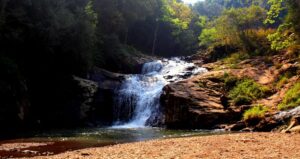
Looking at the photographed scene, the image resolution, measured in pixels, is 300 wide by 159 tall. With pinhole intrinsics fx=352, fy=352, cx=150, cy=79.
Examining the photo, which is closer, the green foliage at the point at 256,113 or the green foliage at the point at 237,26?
the green foliage at the point at 256,113

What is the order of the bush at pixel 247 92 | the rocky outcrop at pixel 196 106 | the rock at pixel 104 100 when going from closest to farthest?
the rocky outcrop at pixel 196 106 < the bush at pixel 247 92 < the rock at pixel 104 100

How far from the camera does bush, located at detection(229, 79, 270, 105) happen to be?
1090 inches

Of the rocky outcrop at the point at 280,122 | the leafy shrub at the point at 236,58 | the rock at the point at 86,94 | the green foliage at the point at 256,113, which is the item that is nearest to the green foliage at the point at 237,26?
the leafy shrub at the point at 236,58

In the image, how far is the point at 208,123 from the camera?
2573 cm

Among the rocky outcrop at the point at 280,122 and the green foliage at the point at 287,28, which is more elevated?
the green foliage at the point at 287,28

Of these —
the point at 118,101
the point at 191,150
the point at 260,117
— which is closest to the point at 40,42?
the point at 118,101

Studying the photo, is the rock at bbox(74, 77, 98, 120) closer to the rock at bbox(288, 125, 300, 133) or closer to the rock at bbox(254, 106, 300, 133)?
the rock at bbox(254, 106, 300, 133)

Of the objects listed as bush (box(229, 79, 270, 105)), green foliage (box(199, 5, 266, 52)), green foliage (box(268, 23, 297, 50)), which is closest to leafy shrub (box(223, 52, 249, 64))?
green foliage (box(199, 5, 266, 52))

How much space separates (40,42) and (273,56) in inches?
871

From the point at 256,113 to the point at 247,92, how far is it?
496 centimetres

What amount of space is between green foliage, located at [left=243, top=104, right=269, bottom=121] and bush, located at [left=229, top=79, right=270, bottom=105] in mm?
2215

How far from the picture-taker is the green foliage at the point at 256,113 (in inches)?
931

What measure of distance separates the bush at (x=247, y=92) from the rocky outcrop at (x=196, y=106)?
3.16 feet

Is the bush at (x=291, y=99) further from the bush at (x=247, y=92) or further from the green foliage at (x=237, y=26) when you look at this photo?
the green foliage at (x=237, y=26)
